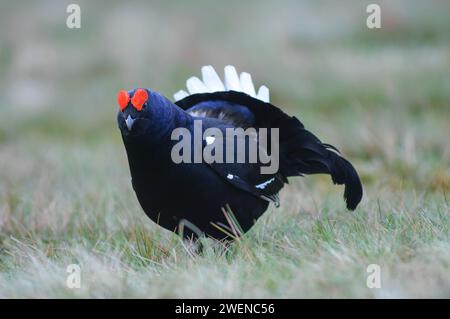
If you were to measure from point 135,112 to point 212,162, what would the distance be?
51cm

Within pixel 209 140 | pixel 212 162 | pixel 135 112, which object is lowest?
pixel 212 162

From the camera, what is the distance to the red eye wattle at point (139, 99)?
3.83 metres

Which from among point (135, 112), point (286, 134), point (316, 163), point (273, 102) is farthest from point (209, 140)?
point (273, 102)

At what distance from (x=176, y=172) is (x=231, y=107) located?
87 centimetres

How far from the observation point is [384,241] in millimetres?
3828

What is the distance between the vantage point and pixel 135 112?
384cm

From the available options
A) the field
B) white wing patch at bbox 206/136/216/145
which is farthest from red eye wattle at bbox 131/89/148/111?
the field

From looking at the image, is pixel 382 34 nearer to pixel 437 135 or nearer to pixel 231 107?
pixel 437 135

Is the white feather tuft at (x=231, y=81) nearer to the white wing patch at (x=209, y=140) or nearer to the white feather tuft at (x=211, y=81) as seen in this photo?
the white feather tuft at (x=211, y=81)

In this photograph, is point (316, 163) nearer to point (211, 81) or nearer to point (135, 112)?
point (211, 81)

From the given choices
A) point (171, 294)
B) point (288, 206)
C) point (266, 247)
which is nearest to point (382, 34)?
point (288, 206)

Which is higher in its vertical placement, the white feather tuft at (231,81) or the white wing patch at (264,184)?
the white feather tuft at (231,81)

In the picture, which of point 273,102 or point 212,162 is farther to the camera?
point 273,102

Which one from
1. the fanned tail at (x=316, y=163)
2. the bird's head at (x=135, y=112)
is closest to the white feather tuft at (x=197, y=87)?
the fanned tail at (x=316, y=163)
